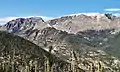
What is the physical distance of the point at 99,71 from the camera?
57.7 m

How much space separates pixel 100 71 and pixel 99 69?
0.94 m

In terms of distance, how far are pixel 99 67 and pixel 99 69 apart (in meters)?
0.54

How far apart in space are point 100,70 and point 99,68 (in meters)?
0.92

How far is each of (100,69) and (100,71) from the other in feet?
2.45

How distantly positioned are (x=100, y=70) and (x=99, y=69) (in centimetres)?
61

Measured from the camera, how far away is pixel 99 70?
5806 cm

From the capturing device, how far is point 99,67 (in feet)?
193

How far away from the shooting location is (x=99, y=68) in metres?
58.7

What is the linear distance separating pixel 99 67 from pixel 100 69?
0.72 m

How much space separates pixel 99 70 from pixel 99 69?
37 cm

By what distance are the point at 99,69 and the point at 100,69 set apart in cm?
27

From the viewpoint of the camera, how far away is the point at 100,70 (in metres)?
57.8
